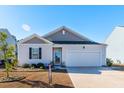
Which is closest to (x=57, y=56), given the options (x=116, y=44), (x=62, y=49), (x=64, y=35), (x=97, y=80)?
(x=62, y=49)

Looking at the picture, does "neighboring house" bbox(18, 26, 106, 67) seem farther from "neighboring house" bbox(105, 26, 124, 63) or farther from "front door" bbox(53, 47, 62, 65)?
"neighboring house" bbox(105, 26, 124, 63)

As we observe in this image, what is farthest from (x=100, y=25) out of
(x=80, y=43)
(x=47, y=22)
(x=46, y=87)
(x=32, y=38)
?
(x=46, y=87)

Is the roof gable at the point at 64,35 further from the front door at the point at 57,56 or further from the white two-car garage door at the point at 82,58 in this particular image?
the white two-car garage door at the point at 82,58

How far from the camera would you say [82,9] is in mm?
22984

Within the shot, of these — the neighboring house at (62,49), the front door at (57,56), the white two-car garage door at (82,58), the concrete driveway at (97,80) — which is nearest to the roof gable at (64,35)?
the neighboring house at (62,49)

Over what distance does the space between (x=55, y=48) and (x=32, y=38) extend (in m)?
2.65

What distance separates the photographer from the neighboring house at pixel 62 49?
77.8 ft

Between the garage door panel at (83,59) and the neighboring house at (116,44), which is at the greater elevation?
the neighboring house at (116,44)

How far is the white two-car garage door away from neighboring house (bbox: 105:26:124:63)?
23.3 feet

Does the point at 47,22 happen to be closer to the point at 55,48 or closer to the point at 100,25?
the point at 55,48

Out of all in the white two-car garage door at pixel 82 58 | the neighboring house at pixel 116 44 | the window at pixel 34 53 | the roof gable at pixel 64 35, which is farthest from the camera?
the neighboring house at pixel 116 44

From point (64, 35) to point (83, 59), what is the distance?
356cm

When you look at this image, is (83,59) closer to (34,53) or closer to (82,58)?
(82,58)

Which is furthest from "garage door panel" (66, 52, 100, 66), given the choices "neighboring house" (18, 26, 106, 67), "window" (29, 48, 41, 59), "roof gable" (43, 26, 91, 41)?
"window" (29, 48, 41, 59)
